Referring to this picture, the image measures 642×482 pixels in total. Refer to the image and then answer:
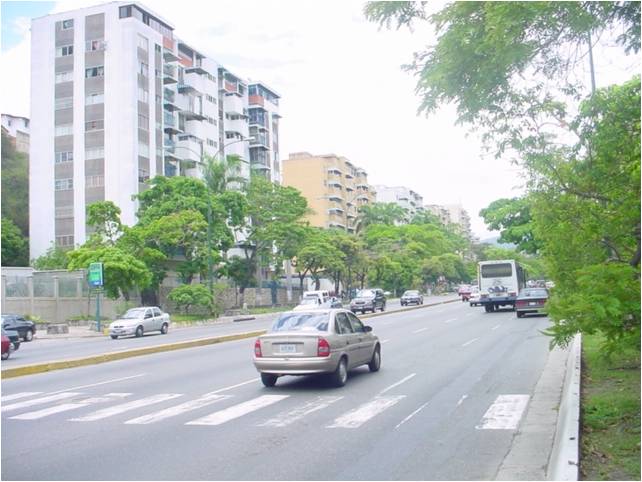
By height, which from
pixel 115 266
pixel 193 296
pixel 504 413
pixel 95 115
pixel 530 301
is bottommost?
pixel 504 413

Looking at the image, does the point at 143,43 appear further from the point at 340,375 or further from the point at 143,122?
the point at 340,375

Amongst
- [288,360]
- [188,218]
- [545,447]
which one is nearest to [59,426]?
[288,360]

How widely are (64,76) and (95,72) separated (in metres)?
3.55

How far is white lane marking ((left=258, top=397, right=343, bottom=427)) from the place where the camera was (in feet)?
33.1

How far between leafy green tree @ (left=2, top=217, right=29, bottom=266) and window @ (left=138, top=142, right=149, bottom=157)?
14.0m

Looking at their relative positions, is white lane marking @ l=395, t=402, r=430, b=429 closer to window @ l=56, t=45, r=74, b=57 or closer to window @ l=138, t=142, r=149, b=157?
window @ l=138, t=142, r=149, b=157

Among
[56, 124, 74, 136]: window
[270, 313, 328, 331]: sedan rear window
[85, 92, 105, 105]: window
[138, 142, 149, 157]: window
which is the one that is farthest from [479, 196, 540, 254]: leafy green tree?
[56, 124, 74, 136]: window

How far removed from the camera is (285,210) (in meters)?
60.5

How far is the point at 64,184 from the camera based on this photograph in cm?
6575

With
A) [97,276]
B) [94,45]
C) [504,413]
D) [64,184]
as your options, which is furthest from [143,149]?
[504,413]

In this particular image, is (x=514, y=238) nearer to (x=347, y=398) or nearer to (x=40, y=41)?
(x=347, y=398)

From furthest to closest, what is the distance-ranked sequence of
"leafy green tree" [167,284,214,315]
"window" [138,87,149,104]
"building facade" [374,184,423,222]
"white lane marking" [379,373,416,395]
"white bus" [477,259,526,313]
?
"building facade" [374,184,423,222] → "window" [138,87,149,104] → "leafy green tree" [167,284,214,315] → "white bus" [477,259,526,313] → "white lane marking" [379,373,416,395]

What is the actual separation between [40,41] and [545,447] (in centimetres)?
6945

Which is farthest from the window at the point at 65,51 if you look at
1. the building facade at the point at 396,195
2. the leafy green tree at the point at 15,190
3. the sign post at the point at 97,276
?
the building facade at the point at 396,195
